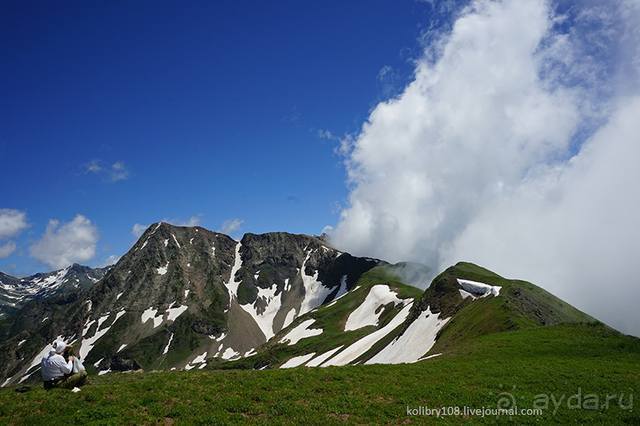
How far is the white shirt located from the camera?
2540 cm

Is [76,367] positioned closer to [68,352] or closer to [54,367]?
[68,352]

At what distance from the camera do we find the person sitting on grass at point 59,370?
2542cm

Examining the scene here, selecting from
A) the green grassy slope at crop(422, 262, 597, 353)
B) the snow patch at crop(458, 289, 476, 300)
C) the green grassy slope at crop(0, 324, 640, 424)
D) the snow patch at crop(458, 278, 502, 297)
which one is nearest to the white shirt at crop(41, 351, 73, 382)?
the green grassy slope at crop(0, 324, 640, 424)

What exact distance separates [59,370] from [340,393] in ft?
56.9

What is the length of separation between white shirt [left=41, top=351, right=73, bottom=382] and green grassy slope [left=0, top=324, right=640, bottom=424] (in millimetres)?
1202

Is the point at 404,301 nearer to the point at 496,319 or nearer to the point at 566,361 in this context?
the point at 496,319

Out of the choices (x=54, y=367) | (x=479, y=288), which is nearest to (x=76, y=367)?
(x=54, y=367)

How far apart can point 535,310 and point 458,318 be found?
48.3 feet

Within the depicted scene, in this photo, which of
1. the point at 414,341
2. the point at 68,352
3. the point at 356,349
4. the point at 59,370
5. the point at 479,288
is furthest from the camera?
the point at 356,349

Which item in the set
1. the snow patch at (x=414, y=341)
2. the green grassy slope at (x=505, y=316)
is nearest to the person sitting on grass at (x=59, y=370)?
the green grassy slope at (x=505, y=316)

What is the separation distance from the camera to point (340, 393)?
91.0 ft

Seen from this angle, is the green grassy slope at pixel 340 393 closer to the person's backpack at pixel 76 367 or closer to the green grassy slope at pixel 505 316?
the person's backpack at pixel 76 367

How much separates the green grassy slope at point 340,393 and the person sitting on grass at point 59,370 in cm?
96

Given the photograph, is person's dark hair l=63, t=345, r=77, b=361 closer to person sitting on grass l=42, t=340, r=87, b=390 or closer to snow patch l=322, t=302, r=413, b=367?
person sitting on grass l=42, t=340, r=87, b=390
